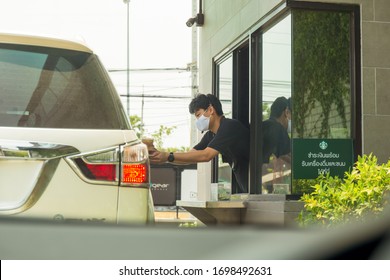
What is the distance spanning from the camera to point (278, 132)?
8.05 m

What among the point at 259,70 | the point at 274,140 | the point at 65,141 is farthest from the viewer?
the point at 259,70

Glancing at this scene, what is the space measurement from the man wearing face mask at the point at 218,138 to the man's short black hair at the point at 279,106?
1.77 feet

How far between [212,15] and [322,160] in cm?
452

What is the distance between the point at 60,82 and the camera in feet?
10.5

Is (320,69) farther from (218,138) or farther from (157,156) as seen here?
(157,156)

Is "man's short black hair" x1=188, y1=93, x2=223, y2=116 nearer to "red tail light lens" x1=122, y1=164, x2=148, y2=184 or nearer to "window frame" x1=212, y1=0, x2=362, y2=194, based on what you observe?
"window frame" x1=212, y1=0, x2=362, y2=194

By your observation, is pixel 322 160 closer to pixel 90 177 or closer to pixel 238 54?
pixel 238 54

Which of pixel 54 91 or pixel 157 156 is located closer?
pixel 54 91

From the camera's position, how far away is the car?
2.92 m

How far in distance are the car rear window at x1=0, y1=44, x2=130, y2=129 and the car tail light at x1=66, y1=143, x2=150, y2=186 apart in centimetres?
12

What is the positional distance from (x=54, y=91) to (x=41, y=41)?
0.25 m

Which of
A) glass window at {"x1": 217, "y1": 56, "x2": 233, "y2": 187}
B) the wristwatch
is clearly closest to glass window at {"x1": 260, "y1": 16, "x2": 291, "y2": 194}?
the wristwatch

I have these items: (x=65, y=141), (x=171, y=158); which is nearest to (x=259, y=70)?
(x=171, y=158)

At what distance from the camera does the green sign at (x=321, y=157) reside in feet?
24.2
